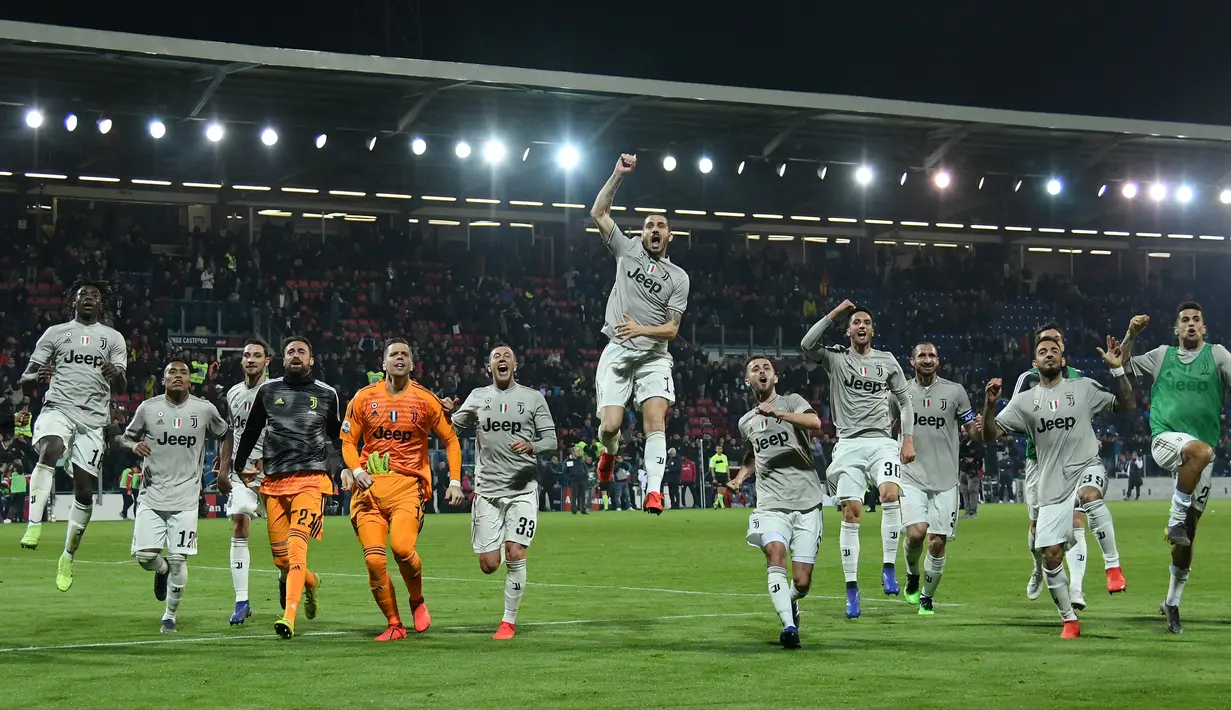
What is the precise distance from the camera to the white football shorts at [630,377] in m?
13.5

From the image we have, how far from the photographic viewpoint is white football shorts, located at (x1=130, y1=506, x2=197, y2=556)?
13984 mm

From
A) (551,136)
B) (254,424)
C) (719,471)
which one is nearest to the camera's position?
(254,424)

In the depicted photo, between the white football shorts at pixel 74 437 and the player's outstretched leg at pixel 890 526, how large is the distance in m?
8.03

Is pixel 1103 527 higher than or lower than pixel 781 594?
higher

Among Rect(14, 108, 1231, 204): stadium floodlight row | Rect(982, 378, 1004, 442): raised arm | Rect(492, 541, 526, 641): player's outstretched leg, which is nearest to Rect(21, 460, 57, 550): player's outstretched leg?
Rect(492, 541, 526, 641): player's outstretched leg

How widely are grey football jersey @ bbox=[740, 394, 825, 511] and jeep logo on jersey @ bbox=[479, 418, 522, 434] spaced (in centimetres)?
227

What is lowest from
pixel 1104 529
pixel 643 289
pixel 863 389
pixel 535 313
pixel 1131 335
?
pixel 1104 529

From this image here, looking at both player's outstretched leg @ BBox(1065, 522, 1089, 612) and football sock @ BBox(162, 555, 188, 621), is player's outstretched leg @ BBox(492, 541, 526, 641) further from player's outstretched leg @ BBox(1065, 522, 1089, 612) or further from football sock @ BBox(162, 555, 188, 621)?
player's outstretched leg @ BBox(1065, 522, 1089, 612)

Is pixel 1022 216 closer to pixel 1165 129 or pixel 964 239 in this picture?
pixel 964 239

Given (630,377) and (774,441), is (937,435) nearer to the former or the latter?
(774,441)

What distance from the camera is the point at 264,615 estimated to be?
15219mm

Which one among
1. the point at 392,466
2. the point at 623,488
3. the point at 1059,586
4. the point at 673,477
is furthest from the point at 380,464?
the point at 623,488

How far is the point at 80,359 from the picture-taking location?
637 inches

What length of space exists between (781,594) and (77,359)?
26.8 ft
